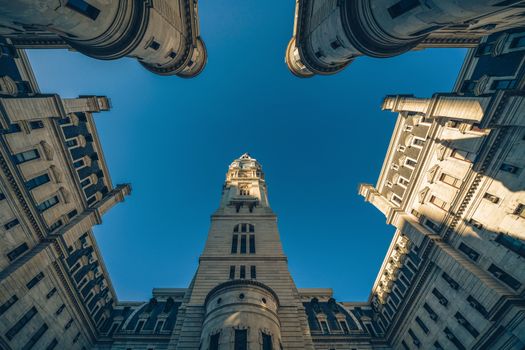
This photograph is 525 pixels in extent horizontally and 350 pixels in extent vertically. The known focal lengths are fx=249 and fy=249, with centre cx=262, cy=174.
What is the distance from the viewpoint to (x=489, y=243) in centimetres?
2341

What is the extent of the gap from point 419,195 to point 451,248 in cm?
759

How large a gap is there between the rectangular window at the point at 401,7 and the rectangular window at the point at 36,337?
44.3 metres

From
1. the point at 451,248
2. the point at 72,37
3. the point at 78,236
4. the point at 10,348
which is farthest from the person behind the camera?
the point at 78,236

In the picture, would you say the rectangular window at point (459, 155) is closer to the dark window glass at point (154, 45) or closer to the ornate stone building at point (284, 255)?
the ornate stone building at point (284, 255)

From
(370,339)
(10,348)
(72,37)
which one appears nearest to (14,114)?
(72,37)

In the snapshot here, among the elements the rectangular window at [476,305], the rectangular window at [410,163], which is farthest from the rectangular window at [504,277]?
the rectangular window at [410,163]

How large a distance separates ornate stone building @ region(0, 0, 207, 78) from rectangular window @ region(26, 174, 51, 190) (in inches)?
565

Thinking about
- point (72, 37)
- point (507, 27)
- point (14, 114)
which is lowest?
point (14, 114)

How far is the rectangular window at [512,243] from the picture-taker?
20.7 meters

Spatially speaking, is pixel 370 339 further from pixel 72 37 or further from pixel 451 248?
pixel 72 37

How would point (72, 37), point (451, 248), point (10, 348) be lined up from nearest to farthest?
point (72, 37)
point (10, 348)
point (451, 248)

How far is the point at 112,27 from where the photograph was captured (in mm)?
21156

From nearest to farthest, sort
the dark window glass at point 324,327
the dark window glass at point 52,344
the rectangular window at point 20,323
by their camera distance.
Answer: the rectangular window at point 20,323 → the dark window glass at point 52,344 → the dark window glass at point 324,327

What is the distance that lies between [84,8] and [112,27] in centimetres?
286
